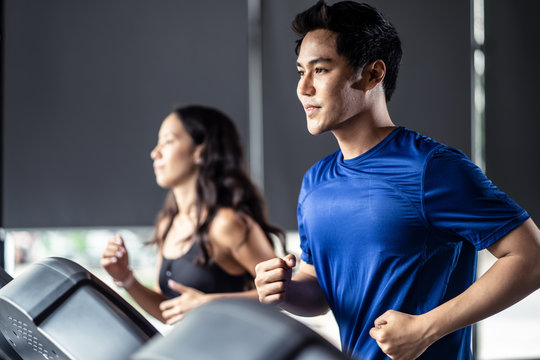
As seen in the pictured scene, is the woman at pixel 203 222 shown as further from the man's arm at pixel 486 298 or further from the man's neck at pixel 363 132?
the man's arm at pixel 486 298

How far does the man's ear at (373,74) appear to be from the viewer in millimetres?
1256

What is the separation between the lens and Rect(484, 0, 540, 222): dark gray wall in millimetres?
3373

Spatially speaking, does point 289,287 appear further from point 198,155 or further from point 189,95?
point 189,95

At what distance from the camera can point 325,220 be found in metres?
1.28

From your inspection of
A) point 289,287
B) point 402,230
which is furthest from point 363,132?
point 289,287

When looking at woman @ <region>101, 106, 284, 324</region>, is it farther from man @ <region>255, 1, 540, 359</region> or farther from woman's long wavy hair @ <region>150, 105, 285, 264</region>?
man @ <region>255, 1, 540, 359</region>

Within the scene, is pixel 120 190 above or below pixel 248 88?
below

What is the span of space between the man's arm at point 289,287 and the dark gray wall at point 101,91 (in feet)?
6.68

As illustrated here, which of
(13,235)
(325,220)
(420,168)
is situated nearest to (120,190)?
(13,235)

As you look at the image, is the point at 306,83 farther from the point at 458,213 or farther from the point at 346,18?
the point at 458,213

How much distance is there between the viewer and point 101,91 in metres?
3.28

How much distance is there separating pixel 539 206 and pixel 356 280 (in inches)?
98.7

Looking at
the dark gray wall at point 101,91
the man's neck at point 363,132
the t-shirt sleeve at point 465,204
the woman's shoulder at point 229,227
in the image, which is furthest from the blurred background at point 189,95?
the t-shirt sleeve at point 465,204

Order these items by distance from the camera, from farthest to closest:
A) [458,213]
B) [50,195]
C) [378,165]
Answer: [50,195] < [378,165] < [458,213]
